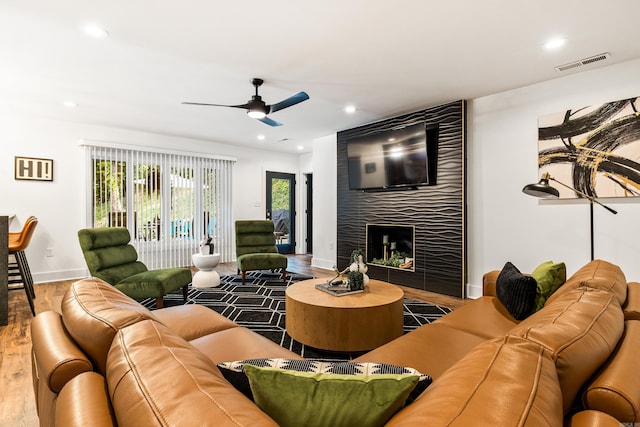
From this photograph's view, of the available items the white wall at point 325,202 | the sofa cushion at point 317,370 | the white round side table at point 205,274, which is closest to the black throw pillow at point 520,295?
the sofa cushion at point 317,370

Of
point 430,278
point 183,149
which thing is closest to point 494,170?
point 430,278

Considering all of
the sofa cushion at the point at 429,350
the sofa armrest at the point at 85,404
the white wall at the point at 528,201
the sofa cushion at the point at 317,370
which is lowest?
the sofa cushion at the point at 429,350

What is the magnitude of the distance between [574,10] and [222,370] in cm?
306

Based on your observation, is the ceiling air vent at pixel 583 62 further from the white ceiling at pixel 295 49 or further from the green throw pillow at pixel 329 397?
the green throw pillow at pixel 329 397

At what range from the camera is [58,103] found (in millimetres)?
4141

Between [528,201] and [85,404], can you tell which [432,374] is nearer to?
[85,404]

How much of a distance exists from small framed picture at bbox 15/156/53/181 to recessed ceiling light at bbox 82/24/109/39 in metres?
3.25

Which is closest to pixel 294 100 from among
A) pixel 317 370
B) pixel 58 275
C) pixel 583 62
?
pixel 583 62

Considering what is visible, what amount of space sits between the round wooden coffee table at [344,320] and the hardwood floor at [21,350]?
1547 millimetres

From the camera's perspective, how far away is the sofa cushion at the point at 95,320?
0.99m

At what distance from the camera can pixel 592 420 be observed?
0.69 metres

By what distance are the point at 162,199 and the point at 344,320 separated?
15.6 feet

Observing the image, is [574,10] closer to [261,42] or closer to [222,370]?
[261,42]

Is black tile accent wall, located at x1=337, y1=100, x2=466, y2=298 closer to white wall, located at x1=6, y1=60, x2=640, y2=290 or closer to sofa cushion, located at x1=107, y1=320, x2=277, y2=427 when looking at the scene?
white wall, located at x1=6, y1=60, x2=640, y2=290
